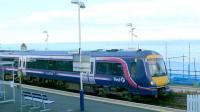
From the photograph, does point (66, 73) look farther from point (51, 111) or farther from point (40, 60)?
point (51, 111)

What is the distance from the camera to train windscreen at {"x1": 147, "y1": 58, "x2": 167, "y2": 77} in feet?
76.0

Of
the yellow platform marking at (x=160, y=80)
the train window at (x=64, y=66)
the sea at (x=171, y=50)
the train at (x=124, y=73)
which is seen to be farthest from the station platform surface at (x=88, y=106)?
the train window at (x=64, y=66)

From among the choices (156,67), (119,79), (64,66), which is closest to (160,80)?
(156,67)

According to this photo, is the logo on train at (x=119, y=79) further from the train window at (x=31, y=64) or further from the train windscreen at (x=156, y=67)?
the train window at (x=31, y=64)

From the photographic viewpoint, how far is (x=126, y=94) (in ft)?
77.6

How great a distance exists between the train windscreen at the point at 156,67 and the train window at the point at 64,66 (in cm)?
687

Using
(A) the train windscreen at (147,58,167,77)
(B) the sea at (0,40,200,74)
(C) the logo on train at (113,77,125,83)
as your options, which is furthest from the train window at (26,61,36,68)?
(A) the train windscreen at (147,58,167,77)

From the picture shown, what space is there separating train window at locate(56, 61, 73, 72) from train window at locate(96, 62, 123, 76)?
329cm

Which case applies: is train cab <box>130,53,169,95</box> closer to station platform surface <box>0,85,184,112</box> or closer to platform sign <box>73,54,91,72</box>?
station platform surface <box>0,85,184,112</box>

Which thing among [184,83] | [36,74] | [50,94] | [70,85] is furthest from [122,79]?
[36,74]

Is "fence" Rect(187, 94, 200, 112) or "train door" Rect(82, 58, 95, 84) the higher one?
"train door" Rect(82, 58, 95, 84)

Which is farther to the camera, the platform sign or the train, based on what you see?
the train

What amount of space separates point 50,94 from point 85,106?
474 centimetres

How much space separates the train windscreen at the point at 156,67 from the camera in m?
23.2
